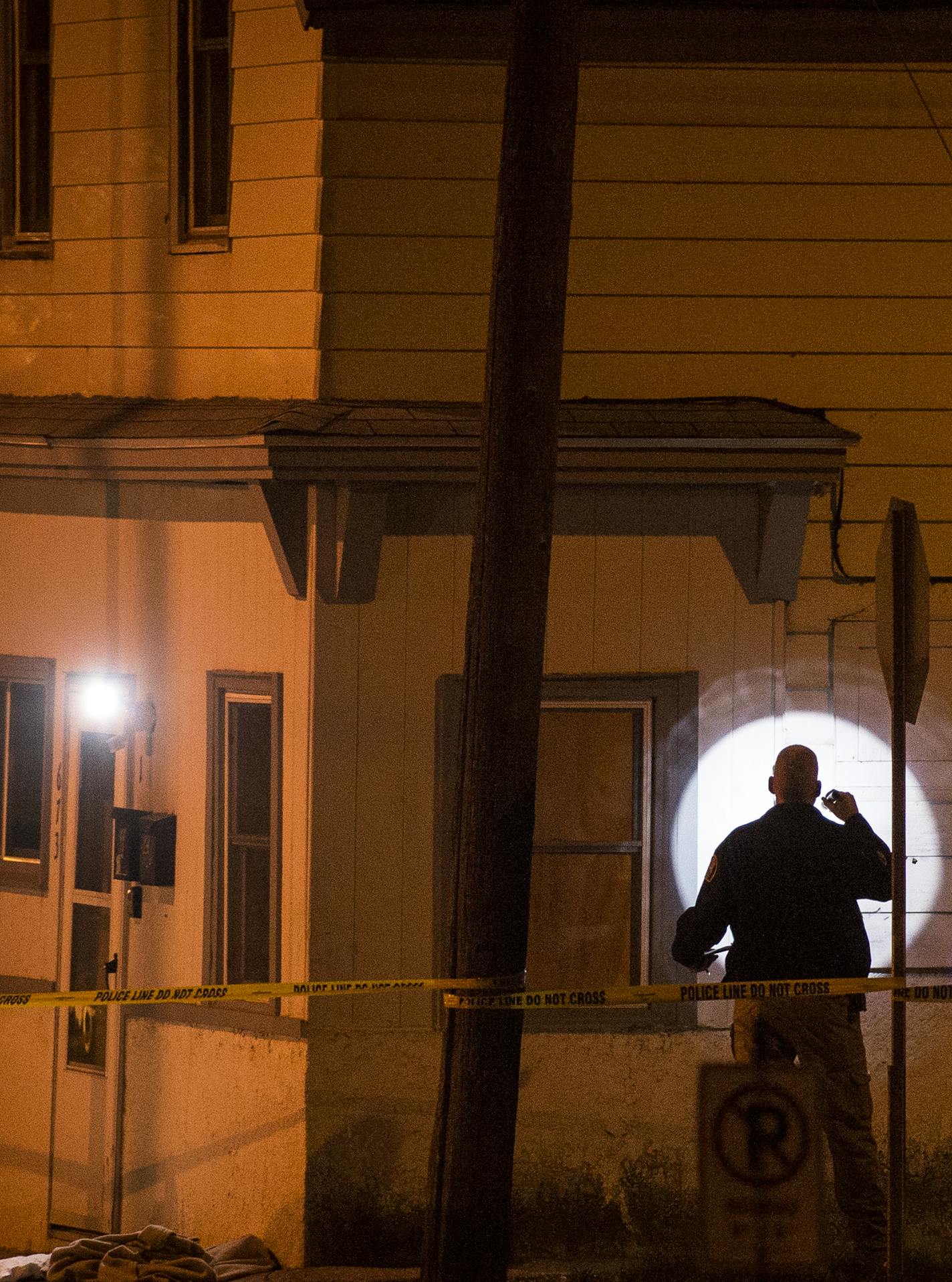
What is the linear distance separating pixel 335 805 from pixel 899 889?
279 centimetres

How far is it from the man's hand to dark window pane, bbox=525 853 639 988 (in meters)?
1.20

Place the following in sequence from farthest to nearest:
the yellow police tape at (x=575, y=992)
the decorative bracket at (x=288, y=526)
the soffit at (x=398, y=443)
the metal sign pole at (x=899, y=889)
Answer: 1. the decorative bracket at (x=288, y=526)
2. the soffit at (x=398, y=443)
3. the yellow police tape at (x=575, y=992)
4. the metal sign pole at (x=899, y=889)

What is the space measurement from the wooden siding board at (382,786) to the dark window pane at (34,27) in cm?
326

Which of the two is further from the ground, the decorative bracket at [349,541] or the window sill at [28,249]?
the window sill at [28,249]

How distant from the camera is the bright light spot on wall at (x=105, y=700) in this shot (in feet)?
26.2

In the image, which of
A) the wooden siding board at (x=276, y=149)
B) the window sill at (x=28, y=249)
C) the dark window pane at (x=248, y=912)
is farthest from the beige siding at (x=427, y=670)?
the window sill at (x=28, y=249)

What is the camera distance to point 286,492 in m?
7.25

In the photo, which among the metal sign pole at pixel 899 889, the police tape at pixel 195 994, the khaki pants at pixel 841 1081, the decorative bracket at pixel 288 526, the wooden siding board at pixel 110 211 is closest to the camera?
the metal sign pole at pixel 899 889

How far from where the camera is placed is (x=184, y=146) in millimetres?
7867

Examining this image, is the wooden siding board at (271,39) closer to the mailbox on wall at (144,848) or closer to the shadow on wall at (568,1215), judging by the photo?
the mailbox on wall at (144,848)

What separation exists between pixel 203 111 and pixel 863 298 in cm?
336

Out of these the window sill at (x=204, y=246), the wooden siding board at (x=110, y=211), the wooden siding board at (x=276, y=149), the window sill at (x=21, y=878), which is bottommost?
the window sill at (x=21, y=878)

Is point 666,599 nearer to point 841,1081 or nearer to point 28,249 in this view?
point 841,1081

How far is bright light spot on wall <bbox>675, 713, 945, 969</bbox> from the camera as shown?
758cm
